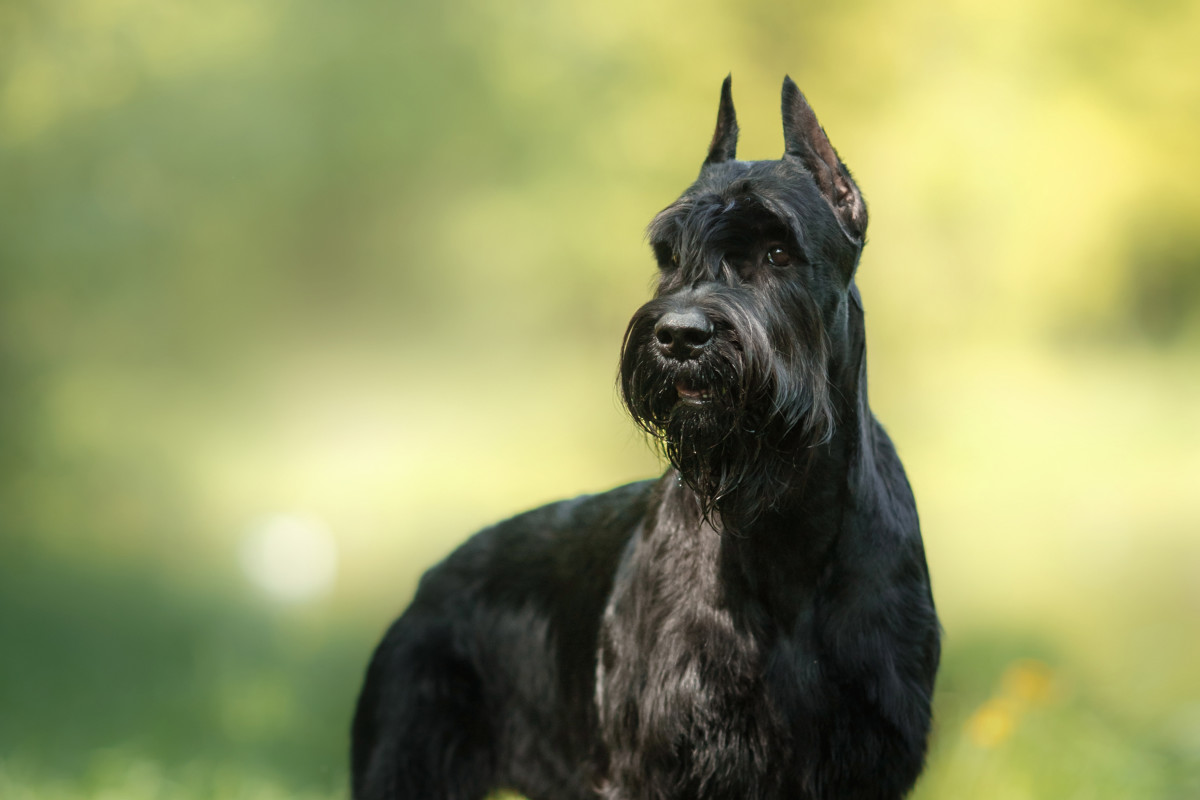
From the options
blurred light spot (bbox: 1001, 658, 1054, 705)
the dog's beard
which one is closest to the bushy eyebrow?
the dog's beard

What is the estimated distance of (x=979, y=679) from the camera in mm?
5578

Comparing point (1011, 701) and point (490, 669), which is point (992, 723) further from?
point (490, 669)

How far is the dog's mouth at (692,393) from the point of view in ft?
8.71

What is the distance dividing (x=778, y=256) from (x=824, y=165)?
1.09ft

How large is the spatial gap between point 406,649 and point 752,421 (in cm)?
170

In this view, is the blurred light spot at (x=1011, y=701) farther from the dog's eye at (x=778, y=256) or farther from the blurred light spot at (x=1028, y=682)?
the dog's eye at (x=778, y=256)

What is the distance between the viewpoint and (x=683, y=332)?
257cm

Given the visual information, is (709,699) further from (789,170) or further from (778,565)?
(789,170)

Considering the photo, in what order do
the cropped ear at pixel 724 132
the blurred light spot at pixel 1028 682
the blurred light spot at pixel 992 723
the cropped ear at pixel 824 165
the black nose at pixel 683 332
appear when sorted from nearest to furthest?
1. the black nose at pixel 683 332
2. the cropped ear at pixel 824 165
3. the cropped ear at pixel 724 132
4. the blurred light spot at pixel 992 723
5. the blurred light spot at pixel 1028 682

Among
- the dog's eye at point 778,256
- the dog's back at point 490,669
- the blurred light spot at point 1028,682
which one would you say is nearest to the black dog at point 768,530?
the dog's eye at point 778,256

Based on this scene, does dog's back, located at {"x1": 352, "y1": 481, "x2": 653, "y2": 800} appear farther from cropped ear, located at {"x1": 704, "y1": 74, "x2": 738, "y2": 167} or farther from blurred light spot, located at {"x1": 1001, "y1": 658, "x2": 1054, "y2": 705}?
blurred light spot, located at {"x1": 1001, "y1": 658, "x2": 1054, "y2": 705}

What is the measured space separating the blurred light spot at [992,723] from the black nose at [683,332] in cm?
333

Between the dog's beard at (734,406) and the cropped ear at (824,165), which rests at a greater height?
the cropped ear at (824,165)

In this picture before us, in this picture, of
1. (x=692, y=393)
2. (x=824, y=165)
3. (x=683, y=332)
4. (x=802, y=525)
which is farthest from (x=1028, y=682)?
(x=683, y=332)
